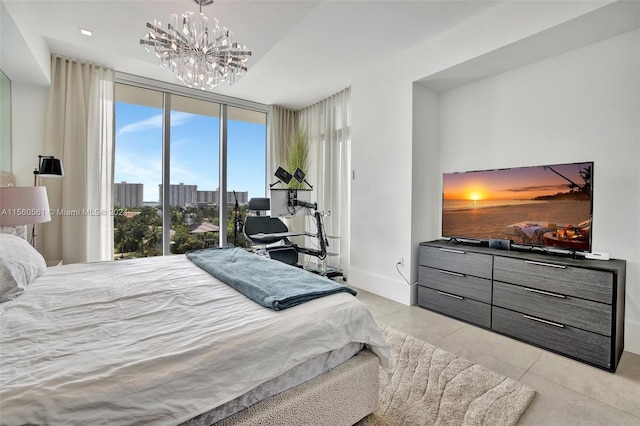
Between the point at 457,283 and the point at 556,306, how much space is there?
761 mm

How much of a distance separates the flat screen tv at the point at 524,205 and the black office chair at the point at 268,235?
6.66 ft

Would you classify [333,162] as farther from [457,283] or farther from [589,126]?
[589,126]

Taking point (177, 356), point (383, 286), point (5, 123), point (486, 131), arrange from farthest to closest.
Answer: point (383, 286) → point (486, 131) → point (5, 123) → point (177, 356)

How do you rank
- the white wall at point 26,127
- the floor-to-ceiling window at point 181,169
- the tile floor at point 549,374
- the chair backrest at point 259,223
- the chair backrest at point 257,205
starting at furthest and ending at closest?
the chair backrest at point 257,205 < the chair backrest at point 259,223 < the floor-to-ceiling window at point 181,169 < the white wall at point 26,127 < the tile floor at point 549,374

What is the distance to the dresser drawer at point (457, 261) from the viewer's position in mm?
2609

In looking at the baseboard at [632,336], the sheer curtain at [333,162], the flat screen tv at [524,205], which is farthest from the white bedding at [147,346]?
the sheer curtain at [333,162]

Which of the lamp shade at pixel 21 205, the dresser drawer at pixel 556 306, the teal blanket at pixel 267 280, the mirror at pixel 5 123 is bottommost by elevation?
the dresser drawer at pixel 556 306

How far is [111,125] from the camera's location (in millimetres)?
3598

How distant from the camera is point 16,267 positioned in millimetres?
1617

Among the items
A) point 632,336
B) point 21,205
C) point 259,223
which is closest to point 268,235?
point 259,223

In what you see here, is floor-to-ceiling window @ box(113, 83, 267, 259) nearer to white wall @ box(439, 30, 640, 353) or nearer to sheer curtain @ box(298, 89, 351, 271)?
sheer curtain @ box(298, 89, 351, 271)

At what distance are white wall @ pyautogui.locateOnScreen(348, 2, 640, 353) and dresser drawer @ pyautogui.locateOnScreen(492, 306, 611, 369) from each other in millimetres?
470

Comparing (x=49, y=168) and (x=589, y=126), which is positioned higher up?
(x=589, y=126)

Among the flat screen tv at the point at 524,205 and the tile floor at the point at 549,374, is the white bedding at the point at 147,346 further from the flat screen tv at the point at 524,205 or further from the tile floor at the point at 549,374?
the flat screen tv at the point at 524,205
